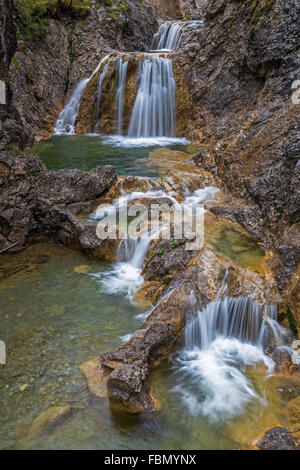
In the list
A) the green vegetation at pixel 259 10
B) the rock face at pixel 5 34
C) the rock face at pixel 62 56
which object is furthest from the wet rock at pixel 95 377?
the green vegetation at pixel 259 10

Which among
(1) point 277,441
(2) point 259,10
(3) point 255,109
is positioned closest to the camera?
Answer: (1) point 277,441

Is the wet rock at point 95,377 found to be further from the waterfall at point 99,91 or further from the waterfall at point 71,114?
the waterfall at point 71,114

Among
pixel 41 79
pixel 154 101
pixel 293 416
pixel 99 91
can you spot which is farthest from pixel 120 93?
pixel 293 416

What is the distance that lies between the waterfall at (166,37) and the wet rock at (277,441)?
19613 millimetres

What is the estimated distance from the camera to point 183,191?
28.9ft

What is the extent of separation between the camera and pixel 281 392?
167 inches

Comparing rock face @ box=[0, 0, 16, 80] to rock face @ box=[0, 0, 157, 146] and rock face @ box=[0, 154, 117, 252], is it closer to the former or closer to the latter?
rock face @ box=[0, 154, 117, 252]

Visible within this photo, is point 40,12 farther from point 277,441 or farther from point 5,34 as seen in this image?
point 277,441

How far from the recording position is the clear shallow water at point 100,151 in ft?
34.9

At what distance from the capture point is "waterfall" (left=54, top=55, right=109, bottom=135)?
15.0 m

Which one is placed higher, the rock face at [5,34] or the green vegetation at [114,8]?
the green vegetation at [114,8]

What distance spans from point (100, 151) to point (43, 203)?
205 inches

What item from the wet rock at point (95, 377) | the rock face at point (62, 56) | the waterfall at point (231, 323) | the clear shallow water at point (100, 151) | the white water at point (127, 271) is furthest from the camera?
the rock face at point (62, 56)

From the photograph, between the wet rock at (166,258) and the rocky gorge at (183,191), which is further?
the wet rock at (166,258)
